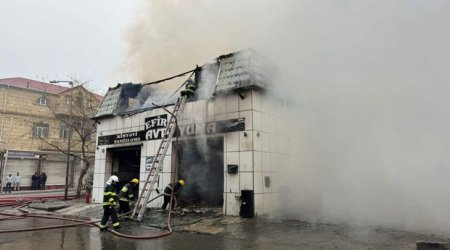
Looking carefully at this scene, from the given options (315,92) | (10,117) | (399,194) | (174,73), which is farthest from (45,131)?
(399,194)

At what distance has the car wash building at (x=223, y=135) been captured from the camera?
30.7 ft

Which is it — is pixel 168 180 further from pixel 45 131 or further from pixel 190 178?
pixel 45 131

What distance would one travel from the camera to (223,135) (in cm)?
989

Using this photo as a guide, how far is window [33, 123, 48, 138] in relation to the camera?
28.6 metres

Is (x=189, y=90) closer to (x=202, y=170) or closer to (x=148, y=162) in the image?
(x=202, y=170)

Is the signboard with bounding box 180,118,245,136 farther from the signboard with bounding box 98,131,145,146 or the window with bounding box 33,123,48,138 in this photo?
the window with bounding box 33,123,48,138

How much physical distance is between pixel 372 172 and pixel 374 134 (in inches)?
42.2

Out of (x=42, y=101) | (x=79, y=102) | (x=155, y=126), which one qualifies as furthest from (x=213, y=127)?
(x=42, y=101)

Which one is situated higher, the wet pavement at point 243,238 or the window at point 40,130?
the window at point 40,130

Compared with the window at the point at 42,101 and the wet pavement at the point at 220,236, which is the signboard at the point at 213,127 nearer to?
the wet pavement at the point at 220,236

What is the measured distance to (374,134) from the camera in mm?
9289

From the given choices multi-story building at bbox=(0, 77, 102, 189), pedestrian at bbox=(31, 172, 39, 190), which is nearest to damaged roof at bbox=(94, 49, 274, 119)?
multi-story building at bbox=(0, 77, 102, 189)

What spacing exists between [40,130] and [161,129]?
22.5 meters

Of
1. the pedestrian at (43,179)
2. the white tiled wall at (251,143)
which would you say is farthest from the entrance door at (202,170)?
the pedestrian at (43,179)
